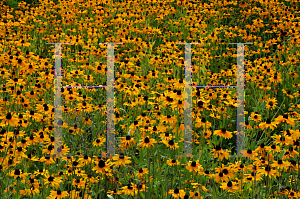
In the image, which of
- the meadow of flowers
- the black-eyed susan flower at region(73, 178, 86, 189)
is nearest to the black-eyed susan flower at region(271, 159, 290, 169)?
the meadow of flowers

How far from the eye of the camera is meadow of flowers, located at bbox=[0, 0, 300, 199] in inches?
103

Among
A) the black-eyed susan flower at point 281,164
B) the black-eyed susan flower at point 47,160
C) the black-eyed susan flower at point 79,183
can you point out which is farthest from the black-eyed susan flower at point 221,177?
the black-eyed susan flower at point 47,160

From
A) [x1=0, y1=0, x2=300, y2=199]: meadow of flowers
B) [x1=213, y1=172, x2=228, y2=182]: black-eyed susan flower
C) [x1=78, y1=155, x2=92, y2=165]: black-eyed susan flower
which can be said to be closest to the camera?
[x1=213, y1=172, x2=228, y2=182]: black-eyed susan flower

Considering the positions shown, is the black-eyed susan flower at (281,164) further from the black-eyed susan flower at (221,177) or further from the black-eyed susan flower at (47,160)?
the black-eyed susan flower at (47,160)

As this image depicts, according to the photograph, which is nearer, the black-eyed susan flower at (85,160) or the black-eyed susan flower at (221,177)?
the black-eyed susan flower at (221,177)

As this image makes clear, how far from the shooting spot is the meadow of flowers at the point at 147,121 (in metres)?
2.61

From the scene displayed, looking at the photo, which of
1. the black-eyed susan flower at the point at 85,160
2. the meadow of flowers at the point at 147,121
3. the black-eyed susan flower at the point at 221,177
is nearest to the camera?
the black-eyed susan flower at the point at 221,177

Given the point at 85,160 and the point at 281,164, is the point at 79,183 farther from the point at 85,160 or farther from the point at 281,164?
the point at 281,164

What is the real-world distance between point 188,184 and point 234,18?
594 cm

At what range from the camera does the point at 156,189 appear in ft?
9.04

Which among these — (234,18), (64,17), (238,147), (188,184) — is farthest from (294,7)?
(188,184)

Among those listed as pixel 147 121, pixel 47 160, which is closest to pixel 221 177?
pixel 147 121

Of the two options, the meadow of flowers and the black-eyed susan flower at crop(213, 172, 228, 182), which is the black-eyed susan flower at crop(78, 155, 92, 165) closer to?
the meadow of flowers

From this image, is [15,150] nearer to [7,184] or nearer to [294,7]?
[7,184]
